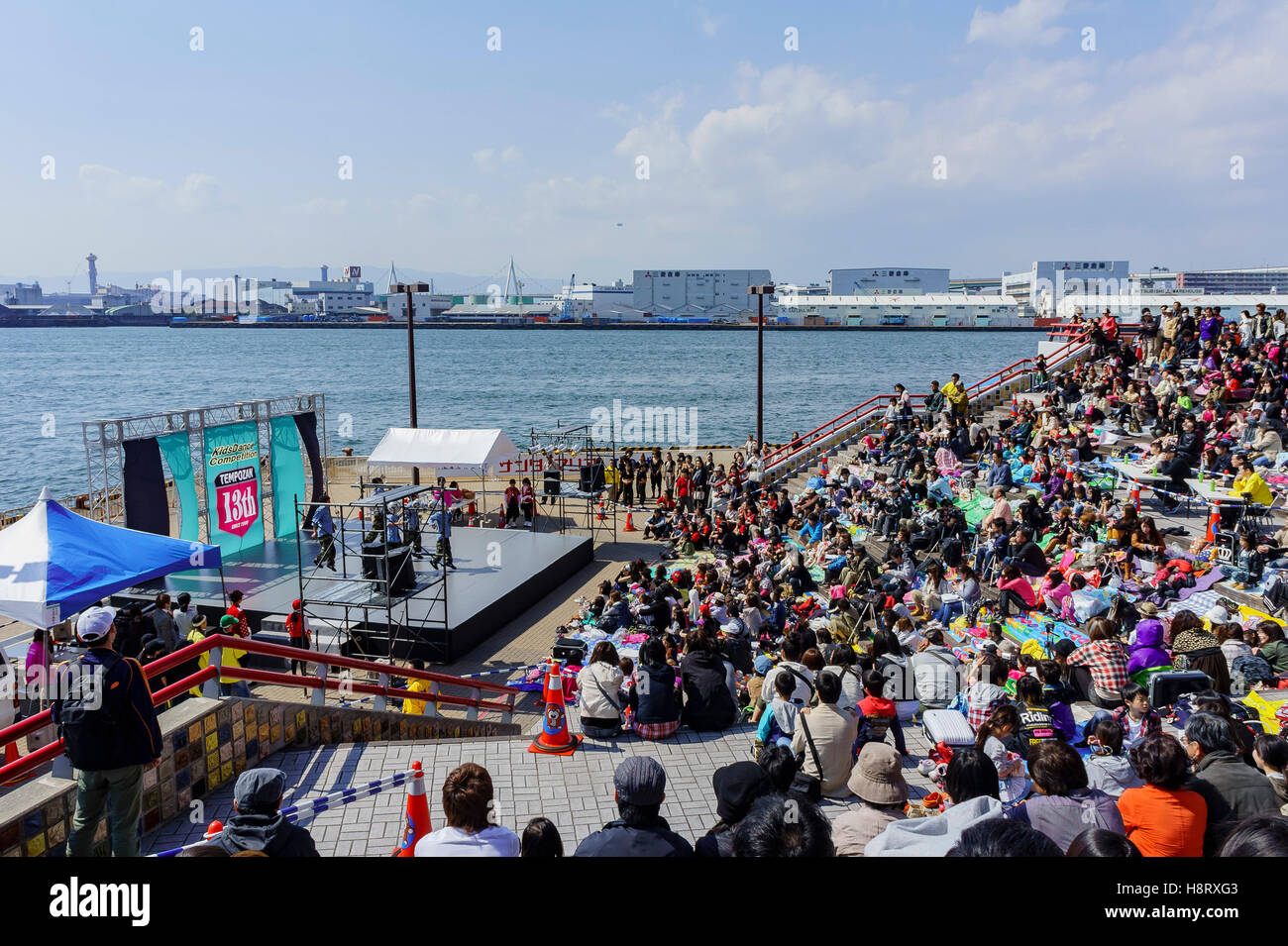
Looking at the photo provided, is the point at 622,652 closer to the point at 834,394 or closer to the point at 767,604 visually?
the point at 767,604

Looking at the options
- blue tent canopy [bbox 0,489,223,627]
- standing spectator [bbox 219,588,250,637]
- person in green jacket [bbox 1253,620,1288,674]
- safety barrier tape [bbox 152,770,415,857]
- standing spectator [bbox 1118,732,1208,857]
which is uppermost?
blue tent canopy [bbox 0,489,223,627]

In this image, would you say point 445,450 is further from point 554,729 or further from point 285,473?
point 554,729

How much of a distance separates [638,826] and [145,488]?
15929 mm

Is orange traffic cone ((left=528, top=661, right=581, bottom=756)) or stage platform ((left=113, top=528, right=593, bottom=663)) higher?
orange traffic cone ((left=528, top=661, right=581, bottom=756))

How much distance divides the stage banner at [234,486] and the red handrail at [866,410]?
13.3 meters

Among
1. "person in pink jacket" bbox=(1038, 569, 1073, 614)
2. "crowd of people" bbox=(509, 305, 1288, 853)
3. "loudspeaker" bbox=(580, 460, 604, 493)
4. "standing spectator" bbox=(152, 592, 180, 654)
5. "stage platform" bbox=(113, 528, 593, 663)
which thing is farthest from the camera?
"loudspeaker" bbox=(580, 460, 604, 493)

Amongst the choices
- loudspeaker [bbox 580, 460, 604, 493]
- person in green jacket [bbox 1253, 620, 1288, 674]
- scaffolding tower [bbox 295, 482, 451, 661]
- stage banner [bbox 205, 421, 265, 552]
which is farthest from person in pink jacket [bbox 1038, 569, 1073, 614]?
stage banner [bbox 205, 421, 265, 552]

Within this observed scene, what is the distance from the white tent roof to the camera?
20.5m

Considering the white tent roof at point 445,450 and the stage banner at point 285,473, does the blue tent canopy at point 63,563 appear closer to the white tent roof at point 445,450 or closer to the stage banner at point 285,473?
the white tent roof at point 445,450

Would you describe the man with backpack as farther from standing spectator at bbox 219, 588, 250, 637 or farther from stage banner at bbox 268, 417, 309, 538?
stage banner at bbox 268, 417, 309, 538

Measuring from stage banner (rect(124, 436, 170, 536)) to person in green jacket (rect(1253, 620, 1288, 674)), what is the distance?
17.1 metres

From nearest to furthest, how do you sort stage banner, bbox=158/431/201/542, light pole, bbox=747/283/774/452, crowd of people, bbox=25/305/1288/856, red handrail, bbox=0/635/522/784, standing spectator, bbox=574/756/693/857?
standing spectator, bbox=574/756/693/857 → crowd of people, bbox=25/305/1288/856 → red handrail, bbox=0/635/522/784 → stage banner, bbox=158/431/201/542 → light pole, bbox=747/283/774/452
